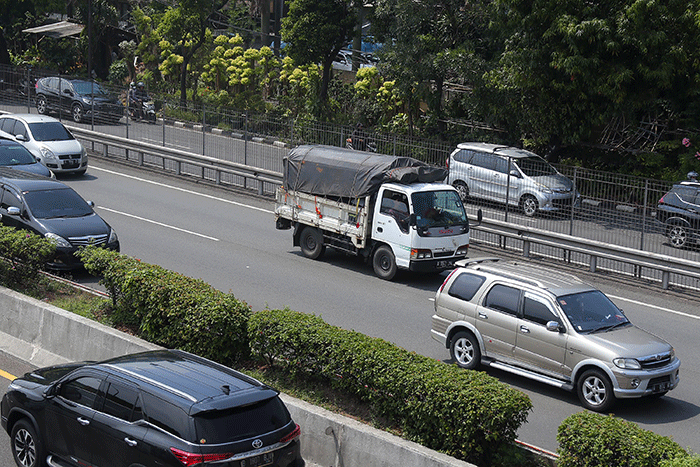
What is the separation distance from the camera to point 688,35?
945 inches

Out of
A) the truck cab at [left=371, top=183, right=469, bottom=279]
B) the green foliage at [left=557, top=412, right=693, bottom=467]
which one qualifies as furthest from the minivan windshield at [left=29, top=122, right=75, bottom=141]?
the green foliage at [left=557, top=412, right=693, bottom=467]

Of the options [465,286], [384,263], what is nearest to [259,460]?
[465,286]

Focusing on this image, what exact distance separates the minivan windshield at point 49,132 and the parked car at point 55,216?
29.0 feet

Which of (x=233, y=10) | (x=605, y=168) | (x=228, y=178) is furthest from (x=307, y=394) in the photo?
(x=233, y=10)

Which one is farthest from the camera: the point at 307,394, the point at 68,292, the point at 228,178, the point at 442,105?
the point at 442,105

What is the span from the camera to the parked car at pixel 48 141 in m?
26.0

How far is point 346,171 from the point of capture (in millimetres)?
18125

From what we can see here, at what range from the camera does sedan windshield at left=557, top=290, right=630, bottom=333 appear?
1167 cm

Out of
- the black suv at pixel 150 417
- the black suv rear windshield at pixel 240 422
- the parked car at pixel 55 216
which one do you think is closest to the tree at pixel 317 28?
the parked car at pixel 55 216

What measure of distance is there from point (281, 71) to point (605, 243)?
2476 cm

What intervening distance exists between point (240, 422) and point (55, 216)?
35.5ft

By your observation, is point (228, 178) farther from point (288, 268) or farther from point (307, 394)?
point (307, 394)

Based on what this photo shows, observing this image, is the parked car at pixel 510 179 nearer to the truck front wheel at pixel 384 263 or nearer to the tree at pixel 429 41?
the truck front wheel at pixel 384 263

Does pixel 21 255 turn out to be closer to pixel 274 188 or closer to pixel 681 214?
pixel 274 188
